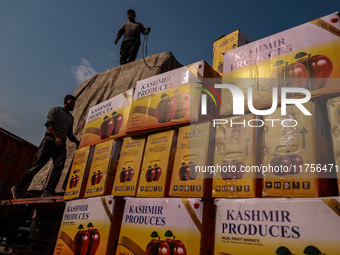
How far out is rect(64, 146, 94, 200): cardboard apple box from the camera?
3072 millimetres

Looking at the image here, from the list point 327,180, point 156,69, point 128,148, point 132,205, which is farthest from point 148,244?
point 156,69

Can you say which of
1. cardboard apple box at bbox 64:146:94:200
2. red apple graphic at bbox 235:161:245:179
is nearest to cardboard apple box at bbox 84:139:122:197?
cardboard apple box at bbox 64:146:94:200

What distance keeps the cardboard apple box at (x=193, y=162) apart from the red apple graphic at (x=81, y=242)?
1053mm

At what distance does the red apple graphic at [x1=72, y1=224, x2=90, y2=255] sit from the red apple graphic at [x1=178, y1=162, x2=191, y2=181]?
→ 116cm

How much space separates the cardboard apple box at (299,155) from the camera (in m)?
1.60

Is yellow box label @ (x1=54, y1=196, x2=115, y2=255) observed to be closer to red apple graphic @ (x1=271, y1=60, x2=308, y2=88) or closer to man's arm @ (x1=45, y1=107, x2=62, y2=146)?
man's arm @ (x1=45, y1=107, x2=62, y2=146)

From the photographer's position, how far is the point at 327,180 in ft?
5.28

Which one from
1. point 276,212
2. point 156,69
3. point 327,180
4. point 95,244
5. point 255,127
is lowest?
point 95,244

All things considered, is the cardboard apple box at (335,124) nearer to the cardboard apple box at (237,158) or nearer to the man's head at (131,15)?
the cardboard apple box at (237,158)

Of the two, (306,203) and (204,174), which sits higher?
(204,174)

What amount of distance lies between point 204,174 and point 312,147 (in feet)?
2.50

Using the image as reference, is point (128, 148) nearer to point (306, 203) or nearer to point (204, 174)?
point (204, 174)

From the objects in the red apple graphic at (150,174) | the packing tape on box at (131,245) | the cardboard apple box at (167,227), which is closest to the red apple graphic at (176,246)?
the cardboard apple box at (167,227)

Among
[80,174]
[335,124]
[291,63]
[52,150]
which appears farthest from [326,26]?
[52,150]
